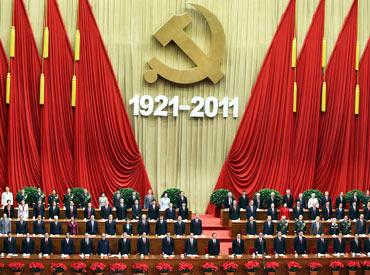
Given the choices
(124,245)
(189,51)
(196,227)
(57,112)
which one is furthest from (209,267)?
(189,51)

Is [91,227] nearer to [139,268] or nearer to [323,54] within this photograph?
[139,268]

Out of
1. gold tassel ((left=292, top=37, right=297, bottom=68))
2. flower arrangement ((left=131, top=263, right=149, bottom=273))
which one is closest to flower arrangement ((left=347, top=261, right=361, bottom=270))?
flower arrangement ((left=131, top=263, right=149, bottom=273))

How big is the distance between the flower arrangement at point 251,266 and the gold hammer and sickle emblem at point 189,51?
569 cm

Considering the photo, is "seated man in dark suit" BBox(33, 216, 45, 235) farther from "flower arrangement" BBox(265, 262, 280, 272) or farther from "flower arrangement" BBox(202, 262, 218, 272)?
"flower arrangement" BBox(265, 262, 280, 272)

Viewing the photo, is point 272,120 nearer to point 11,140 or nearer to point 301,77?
point 301,77

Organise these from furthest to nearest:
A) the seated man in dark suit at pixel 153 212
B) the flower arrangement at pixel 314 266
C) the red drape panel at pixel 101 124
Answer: the red drape panel at pixel 101 124 → the seated man in dark suit at pixel 153 212 → the flower arrangement at pixel 314 266

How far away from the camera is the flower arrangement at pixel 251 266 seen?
13867 millimetres

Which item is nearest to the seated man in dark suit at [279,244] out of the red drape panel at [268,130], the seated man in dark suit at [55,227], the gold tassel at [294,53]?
the seated man in dark suit at [55,227]

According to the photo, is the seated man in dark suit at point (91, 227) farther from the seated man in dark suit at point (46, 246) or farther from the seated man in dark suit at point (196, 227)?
the seated man in dark suit at point (196, 227)

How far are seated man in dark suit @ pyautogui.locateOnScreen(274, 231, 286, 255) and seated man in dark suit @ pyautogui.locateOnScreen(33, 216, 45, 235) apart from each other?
4.06 metres

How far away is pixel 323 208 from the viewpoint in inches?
651

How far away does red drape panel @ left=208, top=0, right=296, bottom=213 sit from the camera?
18.6 meters

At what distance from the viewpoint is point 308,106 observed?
61.5 ft

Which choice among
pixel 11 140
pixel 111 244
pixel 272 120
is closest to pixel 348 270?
pixel 111 244
